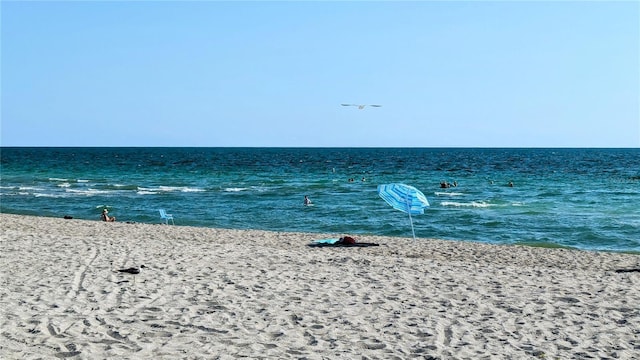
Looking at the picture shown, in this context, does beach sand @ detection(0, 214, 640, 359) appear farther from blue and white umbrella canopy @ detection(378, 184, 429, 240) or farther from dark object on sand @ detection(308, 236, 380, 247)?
blue and white umbrella canopy @ detection(378, 184, 429, 240)

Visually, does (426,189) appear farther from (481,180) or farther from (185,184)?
A: (185,184)

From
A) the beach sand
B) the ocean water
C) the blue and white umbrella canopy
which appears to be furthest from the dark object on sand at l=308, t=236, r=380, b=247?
the ocean water

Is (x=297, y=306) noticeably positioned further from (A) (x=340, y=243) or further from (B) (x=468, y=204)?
(B) (x=468, y=204)

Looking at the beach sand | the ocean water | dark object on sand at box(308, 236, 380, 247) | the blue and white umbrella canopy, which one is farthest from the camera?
the ocean water

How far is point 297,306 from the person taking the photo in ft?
29.9

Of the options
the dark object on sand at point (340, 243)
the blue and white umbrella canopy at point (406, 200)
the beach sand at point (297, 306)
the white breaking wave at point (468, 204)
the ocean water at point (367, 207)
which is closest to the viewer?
the beach sand at point (297, 306)

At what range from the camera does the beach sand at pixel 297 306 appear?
7270mm

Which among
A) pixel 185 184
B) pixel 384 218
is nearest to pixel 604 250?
pixel 384 218

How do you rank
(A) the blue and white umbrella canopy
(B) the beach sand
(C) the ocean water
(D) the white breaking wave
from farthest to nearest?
(D) the white breaking wave
(C) the ocean water
(A) the blue and white umbrella canopy
(B) the beach sand

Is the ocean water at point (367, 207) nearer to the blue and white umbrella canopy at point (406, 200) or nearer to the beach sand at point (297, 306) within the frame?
the blue and white umbrella canopy at point (406, 200)

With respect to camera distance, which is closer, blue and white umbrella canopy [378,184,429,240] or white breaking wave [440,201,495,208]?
blue and white umbrella canopy [378,184,429,240]

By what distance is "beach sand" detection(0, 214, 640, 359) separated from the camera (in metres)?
7.27

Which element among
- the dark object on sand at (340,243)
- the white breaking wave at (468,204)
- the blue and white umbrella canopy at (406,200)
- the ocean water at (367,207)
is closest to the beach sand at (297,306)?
the dark object on sand at (340,243)

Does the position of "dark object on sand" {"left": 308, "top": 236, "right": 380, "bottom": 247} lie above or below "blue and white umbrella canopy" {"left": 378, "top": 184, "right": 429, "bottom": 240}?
below
